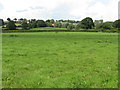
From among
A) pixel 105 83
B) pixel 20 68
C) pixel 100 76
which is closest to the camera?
pixel 105 83

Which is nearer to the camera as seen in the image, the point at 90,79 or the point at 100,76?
the point at 90,79

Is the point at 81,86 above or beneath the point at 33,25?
beneath

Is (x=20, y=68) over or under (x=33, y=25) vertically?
under

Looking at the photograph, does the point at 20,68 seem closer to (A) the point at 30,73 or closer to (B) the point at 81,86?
(A) the point at 30,73

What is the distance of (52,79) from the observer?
10258mm

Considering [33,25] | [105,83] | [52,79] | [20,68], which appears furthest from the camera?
[33,25]

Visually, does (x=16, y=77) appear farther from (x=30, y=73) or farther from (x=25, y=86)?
(x=25, y=86)

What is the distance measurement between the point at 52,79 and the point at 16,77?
249 centimetres

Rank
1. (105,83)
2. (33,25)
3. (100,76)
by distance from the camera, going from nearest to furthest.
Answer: (105,83) < (100,76) < (33,25)

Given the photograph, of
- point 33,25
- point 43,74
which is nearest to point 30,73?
point 43,74

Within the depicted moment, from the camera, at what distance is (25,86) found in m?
9.12

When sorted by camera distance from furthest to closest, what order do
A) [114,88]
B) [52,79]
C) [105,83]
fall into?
[52,79]
[105,83]
[114,88]

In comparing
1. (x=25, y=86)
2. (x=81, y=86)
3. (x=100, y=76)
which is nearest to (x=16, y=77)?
(x=25, y=86)

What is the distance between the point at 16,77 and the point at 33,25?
13905 cm
